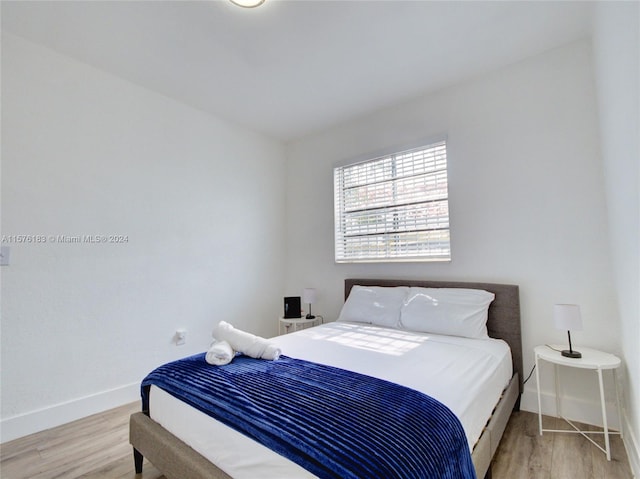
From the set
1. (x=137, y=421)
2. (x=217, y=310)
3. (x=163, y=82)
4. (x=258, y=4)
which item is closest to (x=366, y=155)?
(x=258, y=4)

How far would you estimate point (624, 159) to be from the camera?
1553 millimetres

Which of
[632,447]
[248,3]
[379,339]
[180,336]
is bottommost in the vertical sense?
[632,447]

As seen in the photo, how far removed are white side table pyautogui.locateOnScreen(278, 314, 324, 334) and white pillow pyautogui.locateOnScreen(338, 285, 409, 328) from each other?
0.59 m

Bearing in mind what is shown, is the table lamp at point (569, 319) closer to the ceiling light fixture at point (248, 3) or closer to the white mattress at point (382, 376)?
the white mattress at point (382, 376)

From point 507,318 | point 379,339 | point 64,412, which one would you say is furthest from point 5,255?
point 507,318

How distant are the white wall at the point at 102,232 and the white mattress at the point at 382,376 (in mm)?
1242

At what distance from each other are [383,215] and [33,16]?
3141 mm

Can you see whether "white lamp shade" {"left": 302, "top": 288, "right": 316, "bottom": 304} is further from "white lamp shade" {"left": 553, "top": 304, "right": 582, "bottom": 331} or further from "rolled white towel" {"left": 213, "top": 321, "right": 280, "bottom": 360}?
"white lamp shade" {"left": 553, "top": 304, "right": 582, "bottom": 331}

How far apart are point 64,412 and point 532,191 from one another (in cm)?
395

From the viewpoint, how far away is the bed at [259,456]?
127 centimetres

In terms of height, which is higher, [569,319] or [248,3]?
[248,3]

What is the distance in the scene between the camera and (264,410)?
119 centimetres

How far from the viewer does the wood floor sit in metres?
1.67

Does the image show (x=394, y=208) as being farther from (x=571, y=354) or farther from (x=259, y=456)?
(x=259, y=456)
